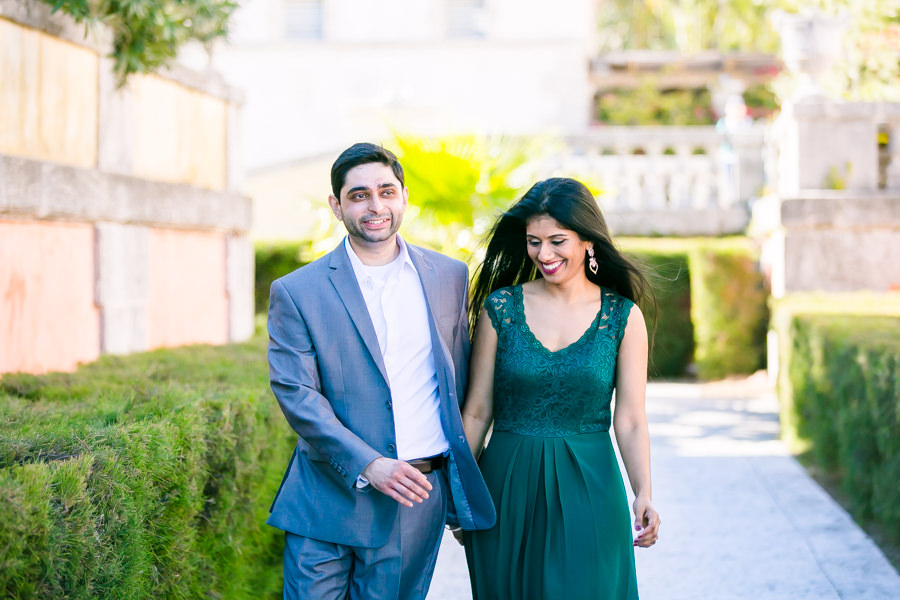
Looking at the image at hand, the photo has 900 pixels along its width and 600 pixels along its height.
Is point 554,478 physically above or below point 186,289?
below

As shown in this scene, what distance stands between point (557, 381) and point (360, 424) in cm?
66

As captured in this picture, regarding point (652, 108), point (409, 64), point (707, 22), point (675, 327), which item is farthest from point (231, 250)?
point (707, 22)

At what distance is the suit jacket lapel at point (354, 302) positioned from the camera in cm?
304

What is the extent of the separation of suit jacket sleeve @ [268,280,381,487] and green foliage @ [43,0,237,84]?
127 inches

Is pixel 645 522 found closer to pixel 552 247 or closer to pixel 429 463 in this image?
pixel 429 463

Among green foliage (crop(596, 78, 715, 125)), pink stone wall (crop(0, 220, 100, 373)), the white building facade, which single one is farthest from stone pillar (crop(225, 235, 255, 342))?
green foliage (crop(596, 78, 715, 125))

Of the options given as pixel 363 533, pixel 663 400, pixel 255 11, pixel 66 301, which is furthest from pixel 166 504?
pixel 255 11

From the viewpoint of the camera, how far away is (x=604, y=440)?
3354mm

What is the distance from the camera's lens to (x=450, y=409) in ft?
10.3

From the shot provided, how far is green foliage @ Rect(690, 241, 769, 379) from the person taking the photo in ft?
36.4

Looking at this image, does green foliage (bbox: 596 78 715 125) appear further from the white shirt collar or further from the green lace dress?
the white shirt collar

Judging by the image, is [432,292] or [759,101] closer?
[432,292]

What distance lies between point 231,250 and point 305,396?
5.21 metres

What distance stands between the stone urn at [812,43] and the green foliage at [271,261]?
662 centimetres
